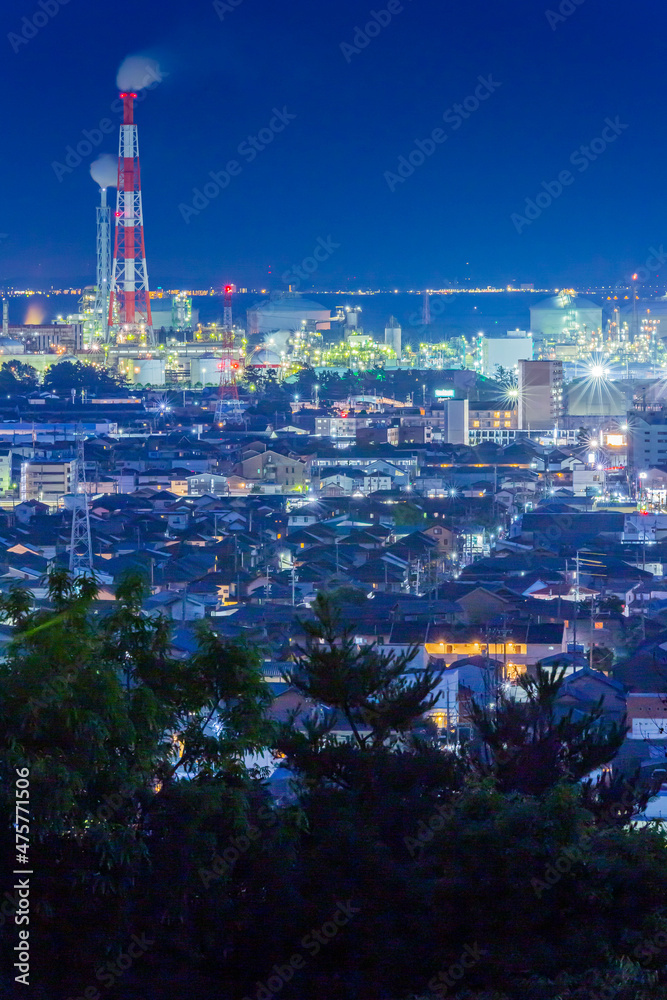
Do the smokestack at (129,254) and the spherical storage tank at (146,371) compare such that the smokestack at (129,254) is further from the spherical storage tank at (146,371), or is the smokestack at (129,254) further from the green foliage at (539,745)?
the green foliage at (539,745)

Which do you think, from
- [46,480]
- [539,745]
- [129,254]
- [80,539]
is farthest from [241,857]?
[129,254]

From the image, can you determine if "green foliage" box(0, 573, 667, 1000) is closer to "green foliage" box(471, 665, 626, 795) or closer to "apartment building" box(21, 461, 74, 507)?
"green foliage" box(471, 665, 626, 795)

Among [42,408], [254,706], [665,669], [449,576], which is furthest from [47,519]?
[42,408]

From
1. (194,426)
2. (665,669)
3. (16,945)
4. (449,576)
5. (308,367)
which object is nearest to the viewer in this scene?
(16,945)

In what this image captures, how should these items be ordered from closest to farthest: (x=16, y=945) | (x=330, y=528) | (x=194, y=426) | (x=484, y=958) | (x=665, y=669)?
(x=16, y=945) → (x=484, y=958) → (x=665, y=669) → (x=330, y=528) → (x=194, y=426)

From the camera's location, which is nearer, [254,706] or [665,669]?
[254,706]

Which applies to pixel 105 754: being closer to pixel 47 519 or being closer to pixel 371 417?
pixel 47 519

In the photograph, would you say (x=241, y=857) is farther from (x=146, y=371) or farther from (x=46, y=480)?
(x=146, y=371)
